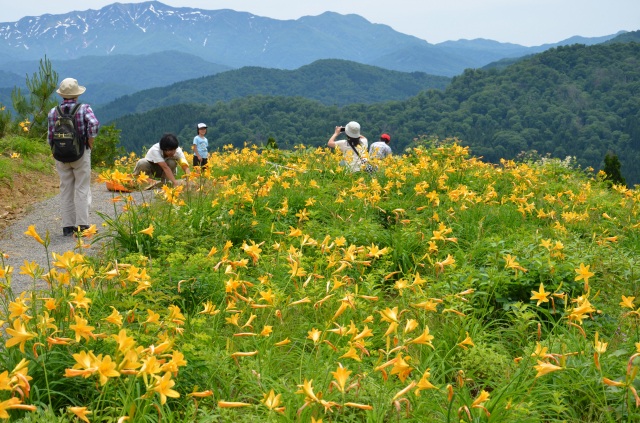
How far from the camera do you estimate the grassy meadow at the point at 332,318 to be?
2.23 m

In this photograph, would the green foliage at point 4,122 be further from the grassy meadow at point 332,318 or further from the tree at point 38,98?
the grassy meadow at point 332,318

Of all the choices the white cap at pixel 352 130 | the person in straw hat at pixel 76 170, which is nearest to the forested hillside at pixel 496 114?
the white cap at pixel 352 130

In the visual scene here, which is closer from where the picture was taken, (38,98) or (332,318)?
(332,318)

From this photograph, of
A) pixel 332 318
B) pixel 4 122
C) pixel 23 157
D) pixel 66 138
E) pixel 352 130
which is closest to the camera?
pixel 332 318

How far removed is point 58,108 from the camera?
5867 mm

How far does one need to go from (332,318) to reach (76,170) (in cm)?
442

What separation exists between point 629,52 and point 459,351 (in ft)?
448

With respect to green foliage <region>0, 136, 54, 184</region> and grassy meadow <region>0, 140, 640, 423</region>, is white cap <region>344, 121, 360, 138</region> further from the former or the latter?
green foliage <region>0, 136, 54, 184</region>

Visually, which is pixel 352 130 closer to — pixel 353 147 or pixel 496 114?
pixel 353 147

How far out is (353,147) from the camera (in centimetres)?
845

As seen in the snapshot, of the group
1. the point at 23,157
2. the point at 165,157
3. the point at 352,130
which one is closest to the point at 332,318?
the point at 165,157

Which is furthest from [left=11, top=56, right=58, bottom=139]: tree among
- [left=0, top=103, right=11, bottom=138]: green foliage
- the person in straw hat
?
the person in straw hat

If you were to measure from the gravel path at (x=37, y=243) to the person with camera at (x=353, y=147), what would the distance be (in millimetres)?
2731

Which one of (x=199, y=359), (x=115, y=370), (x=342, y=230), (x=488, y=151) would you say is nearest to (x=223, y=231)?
(x=342, y=230)
